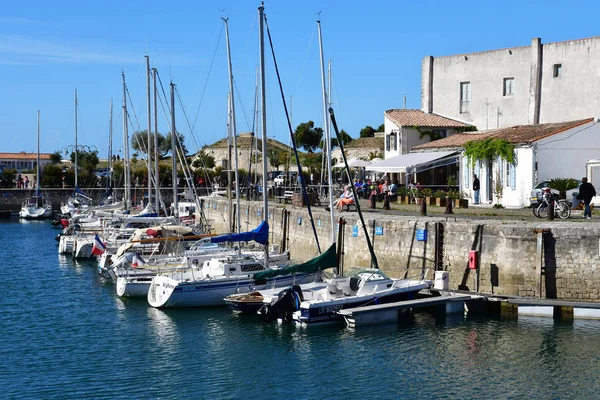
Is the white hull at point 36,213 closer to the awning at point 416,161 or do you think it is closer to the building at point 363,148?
the building at point 363,148

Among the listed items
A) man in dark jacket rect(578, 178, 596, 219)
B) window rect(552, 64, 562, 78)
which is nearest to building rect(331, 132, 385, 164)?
window rect(552, 64, 562, 78)

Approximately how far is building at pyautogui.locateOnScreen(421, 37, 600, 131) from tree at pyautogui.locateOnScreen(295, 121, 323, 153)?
135ft

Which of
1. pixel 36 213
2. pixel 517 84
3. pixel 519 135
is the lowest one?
pixel 36 213

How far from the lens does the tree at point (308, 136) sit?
9744 centimetres

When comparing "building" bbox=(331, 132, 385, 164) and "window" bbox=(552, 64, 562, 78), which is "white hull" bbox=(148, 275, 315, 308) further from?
"building" bbox=(331, 132, 385, 164)

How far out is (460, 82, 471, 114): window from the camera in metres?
53.7

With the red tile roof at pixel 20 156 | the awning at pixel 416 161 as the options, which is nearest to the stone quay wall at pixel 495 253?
the awning at pixel 416 161

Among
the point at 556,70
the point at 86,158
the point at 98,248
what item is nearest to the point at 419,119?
the point at 556,70

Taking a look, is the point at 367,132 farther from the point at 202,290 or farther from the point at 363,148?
the point at 202,290

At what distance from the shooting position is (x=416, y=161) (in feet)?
150

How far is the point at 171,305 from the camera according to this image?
29.2m

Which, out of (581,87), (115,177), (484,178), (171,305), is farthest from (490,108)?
(115,177)

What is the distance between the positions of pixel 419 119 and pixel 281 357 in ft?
110

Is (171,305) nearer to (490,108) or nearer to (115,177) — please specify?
(490,108)
